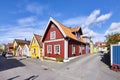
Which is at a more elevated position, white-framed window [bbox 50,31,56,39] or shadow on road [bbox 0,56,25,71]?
white-framed window [bbox 50,31,56,39]

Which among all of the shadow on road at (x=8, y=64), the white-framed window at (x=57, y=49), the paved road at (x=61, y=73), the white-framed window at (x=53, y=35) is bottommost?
the shadow on road at (x=8, y=64)

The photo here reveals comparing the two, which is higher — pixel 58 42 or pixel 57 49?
pixel 58 42

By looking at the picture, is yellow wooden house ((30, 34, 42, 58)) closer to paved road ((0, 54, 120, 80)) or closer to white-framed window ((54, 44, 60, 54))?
white-framed window ((54, 44, 60, 54))

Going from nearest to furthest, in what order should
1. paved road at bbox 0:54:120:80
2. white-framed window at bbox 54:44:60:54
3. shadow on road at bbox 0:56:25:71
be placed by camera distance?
1. paved road at bbox 0:54:120:80
2. shadow on road at bbox 0:56:25:71
3. white-framed window at bbox 54:44:60:54

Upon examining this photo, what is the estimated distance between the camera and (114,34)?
74.8 feet

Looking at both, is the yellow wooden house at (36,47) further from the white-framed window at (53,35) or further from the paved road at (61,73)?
the paved road at (61,73)

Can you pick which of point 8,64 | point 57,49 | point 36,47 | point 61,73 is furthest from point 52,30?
point 61,73

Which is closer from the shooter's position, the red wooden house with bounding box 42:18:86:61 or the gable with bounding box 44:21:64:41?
the red wooden house with bounding box 42:18:86:61

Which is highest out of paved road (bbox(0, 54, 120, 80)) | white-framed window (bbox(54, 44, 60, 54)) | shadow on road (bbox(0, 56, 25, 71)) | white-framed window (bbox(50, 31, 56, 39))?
white-framed window (bbox(50, 31, 56, 39))

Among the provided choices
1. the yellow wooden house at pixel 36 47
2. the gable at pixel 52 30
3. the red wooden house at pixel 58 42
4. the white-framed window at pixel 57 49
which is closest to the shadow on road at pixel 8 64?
the red wooden house at pixel 58 42

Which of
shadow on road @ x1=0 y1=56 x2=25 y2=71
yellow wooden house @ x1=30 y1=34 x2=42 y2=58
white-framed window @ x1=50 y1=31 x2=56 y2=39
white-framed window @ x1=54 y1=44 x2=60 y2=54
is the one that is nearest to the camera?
shadow on road @ x1=0 y1=56 x2=25 y2=71

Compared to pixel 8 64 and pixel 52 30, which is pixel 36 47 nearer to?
pixel 52 30

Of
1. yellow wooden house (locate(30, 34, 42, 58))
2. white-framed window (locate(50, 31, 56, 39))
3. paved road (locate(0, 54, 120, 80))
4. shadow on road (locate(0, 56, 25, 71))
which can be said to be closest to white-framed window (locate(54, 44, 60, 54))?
white-framed window (locate(50, 31, 56, 39))

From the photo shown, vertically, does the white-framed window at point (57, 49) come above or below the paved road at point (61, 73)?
above
